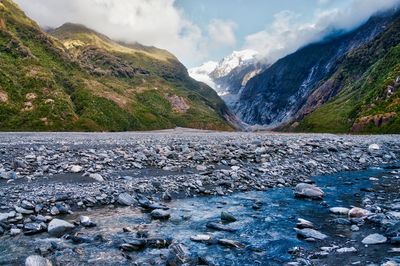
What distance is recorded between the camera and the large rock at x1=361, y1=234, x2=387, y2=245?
1361cm

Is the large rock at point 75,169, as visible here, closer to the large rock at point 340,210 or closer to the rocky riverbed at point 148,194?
the rocky riverbed at point 148,194

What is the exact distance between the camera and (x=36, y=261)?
1152 cm

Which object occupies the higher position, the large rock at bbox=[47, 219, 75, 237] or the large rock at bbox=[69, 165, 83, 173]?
the large rock at bbox=[69, 165, 83, 173]

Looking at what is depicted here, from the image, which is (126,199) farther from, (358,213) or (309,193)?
(358,213)

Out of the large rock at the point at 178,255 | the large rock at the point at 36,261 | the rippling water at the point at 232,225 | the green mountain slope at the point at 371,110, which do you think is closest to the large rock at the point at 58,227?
the rippling water at the point at 232,225

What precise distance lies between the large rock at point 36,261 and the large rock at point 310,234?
9119mm

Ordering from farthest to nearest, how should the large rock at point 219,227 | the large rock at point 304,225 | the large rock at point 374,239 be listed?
the large rock at point 304,225 < the large rock at point 219,227 < the large rock at point 374,239

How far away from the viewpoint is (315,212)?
18.8 metres

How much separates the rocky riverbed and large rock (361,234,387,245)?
4 cm

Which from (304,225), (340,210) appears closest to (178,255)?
(304,225)

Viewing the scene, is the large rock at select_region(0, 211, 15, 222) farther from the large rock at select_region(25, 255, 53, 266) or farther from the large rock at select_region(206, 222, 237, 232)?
the large rock at select_region(206, 222, 237, 232)

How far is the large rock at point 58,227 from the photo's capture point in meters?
15.0

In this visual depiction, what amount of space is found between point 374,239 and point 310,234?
2.25 meters

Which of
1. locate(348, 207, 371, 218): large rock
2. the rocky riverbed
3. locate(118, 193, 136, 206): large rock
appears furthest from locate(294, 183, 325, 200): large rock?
locate(118, 193, 136, 206): large rock
